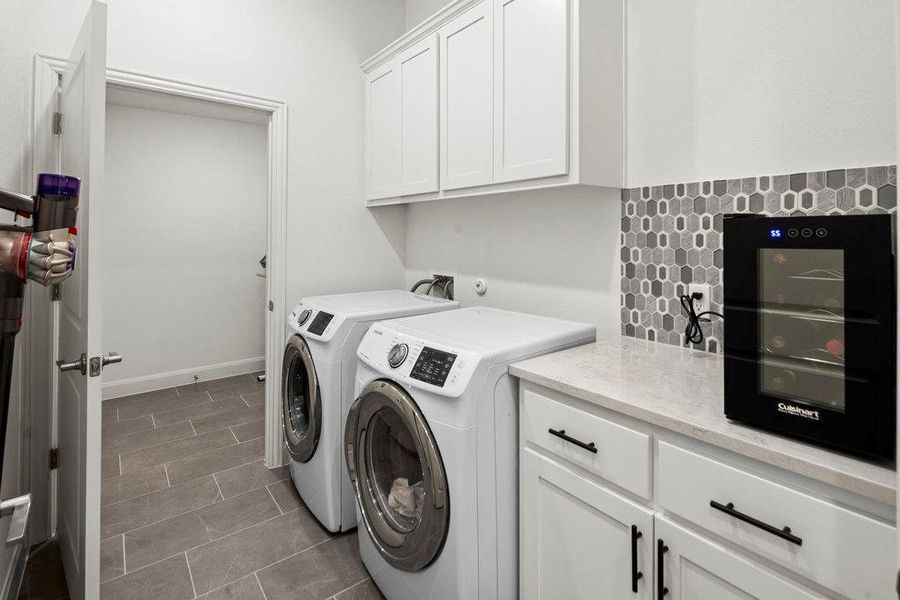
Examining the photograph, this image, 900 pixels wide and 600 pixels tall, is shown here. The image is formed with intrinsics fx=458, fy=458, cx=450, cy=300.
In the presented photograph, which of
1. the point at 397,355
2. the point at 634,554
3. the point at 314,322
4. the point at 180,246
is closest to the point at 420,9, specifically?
the point at 314,322

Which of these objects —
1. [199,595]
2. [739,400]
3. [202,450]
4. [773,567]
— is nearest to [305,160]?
[202,450]

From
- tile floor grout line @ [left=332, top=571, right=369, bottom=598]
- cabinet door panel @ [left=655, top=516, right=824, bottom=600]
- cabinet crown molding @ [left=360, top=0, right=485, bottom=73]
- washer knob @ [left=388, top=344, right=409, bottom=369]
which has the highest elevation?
cabinet crown molding @ [left=360, top=0, right=485, bottom=73]

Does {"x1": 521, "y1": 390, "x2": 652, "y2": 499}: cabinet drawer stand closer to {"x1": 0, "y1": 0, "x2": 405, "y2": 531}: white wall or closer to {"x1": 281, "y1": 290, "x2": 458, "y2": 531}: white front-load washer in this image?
{"x1": 281, "y1": 290, "x2": 458, "y2": 531}: white front-load washer

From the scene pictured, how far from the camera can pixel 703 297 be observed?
1573 mm

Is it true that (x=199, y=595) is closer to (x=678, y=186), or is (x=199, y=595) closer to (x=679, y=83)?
(x=678, y=186)

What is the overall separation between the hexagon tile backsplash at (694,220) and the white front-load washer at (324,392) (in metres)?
0.95

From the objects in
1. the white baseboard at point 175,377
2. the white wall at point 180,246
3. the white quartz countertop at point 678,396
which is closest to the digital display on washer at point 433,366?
the white quartz countertop at point 678,396

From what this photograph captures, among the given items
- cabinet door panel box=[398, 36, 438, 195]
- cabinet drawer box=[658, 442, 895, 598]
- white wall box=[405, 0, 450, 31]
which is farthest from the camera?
white wall box=[405, 0, 450, 31]

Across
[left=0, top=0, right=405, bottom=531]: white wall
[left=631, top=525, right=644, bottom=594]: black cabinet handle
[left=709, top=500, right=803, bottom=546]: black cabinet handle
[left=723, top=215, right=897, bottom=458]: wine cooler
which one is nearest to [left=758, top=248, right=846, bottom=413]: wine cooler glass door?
[left=723, top=215, right=897, bottom=458]: wine cooler

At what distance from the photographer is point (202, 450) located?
9.28 feet

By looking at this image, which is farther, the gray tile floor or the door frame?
the door frame

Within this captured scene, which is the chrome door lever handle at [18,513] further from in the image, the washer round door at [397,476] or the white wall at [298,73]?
the white wall at [298,73]

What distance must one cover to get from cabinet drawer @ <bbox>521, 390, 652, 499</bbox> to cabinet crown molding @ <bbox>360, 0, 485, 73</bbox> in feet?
5.55

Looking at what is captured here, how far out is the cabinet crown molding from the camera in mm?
2012
